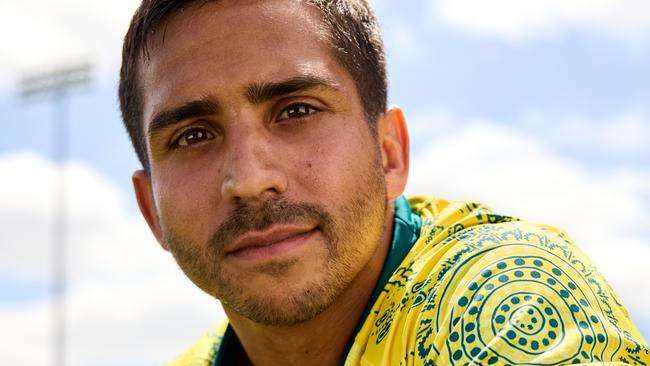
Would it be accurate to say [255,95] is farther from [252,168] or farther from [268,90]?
[252,168]

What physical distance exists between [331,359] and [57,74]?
86.3 feet

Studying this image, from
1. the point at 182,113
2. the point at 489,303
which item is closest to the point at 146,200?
the point at 182,113

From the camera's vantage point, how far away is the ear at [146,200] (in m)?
3.46

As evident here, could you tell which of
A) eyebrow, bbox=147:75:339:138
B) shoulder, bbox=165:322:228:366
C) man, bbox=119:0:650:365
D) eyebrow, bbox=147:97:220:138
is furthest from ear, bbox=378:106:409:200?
shoulder, bbox=165:322:228:366

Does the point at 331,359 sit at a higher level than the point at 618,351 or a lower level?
higher

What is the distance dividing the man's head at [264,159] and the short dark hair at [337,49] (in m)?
0.03

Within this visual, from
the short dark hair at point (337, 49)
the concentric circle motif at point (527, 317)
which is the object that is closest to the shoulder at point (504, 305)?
the concentric circle motif at point (527, 317)

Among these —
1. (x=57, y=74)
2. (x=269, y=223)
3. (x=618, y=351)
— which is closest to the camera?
(x=618, y=351)

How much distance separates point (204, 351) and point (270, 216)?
1425 mm

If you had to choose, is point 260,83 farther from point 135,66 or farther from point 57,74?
point 57,74

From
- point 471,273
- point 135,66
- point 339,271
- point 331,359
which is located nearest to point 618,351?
point 471,273

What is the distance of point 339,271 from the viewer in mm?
2699

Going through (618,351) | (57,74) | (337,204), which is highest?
(57,74)

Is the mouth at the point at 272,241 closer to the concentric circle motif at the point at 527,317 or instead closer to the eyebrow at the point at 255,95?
the eyebrow at the point at 255,95
